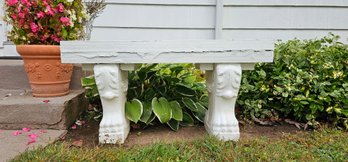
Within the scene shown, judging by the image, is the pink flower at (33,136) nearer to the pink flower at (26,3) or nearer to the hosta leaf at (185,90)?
the pink flower at (26,3)

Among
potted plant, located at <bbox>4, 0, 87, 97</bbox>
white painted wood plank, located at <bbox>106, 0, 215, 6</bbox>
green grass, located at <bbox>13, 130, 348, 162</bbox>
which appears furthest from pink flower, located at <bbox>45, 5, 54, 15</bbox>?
white painted wood plank, located at <bbox>106, 0, 215, 6</bbox>

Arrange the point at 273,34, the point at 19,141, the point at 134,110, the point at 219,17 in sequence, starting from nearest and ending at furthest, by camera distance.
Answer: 1. the point at 19,141
2. the point at 134,110
3. the point at 219,17
4. the point at 273,34

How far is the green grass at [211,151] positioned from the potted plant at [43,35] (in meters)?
0.61

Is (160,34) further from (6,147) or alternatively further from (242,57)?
(6,147)

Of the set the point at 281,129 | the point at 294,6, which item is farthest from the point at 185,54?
the point at 294,6

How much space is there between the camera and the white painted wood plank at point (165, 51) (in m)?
1.67

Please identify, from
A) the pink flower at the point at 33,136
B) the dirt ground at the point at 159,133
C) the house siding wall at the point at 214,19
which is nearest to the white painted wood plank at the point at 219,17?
the house siding wall at the point at 214,19

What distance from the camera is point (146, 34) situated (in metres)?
3.41

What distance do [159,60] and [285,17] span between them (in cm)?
233

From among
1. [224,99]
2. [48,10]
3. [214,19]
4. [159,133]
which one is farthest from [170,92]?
[214,19]

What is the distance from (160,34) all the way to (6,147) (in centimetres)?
217

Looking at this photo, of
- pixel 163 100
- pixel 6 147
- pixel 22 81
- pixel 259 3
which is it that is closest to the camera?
pixel 6 147

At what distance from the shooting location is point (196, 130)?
210cm

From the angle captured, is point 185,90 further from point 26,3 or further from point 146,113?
point 26,3
